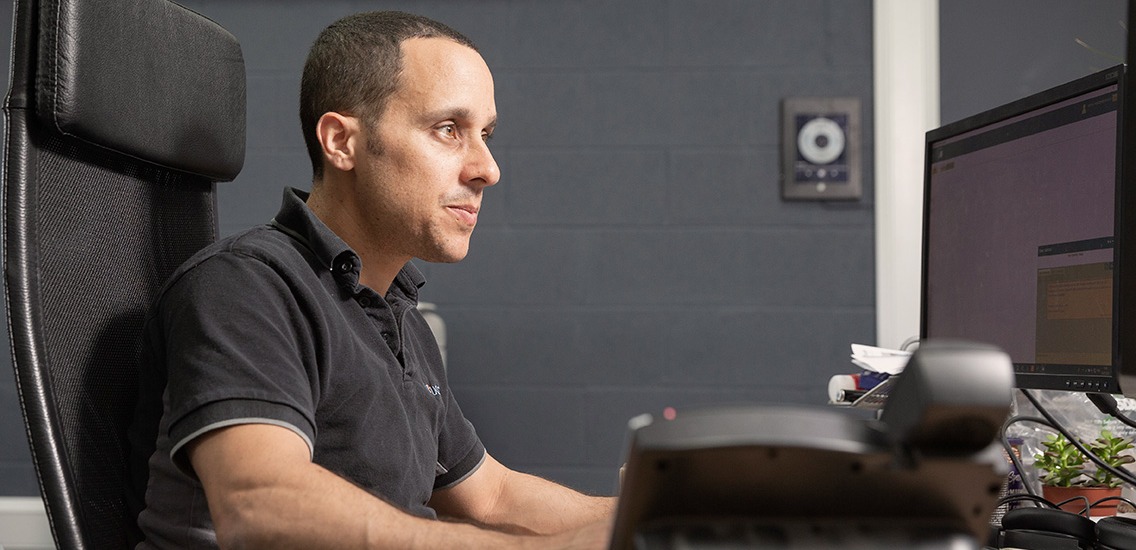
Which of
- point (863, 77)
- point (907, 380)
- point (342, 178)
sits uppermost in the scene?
point (863, 77)

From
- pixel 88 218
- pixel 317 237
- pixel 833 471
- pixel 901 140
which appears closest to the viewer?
pixel 833 471

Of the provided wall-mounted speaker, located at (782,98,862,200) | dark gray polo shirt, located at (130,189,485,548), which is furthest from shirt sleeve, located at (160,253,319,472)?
wall-mounted speaker, located at (782,98,862,200)

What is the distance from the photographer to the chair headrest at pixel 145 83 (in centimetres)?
99

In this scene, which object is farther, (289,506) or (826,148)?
(826,148)

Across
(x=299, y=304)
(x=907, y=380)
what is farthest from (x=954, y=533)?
(x=299, y=304)

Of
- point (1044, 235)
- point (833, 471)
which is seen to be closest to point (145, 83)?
point (833, 471)

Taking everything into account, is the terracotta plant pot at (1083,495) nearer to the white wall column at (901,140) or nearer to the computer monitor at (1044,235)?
the computer monitor at (1044,235)

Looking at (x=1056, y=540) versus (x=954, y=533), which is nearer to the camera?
(x=954, y=533)

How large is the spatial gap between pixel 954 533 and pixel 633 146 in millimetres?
2237

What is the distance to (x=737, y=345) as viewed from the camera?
267 cm

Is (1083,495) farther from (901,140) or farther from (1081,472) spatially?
(901,140)

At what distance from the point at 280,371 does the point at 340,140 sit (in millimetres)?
493

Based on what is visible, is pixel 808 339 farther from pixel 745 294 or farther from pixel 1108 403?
pixel 1108 403

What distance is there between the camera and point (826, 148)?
104 inches
